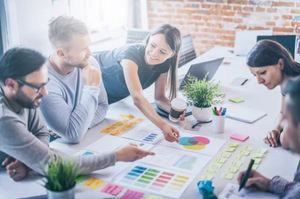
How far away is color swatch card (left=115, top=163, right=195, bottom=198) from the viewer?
1.46 metres

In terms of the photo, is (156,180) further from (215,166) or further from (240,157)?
(240,157)

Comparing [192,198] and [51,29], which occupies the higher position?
[51,29]

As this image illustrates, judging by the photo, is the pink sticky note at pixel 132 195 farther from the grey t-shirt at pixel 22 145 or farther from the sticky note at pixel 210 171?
the sticky note at pixel 210 171

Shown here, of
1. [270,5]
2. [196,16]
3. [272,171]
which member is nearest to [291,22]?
[270,5]

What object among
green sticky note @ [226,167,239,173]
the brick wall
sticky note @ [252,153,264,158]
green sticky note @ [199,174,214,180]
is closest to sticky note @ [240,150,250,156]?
sticky note @ [252,153,264,158]

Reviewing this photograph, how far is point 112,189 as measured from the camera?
4.80 ft

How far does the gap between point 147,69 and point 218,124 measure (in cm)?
63

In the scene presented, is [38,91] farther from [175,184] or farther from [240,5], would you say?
[240,5]

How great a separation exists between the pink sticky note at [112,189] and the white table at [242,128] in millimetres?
33

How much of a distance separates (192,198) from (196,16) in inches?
149

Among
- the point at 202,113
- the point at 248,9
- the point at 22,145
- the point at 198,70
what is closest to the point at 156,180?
the point at 22,145

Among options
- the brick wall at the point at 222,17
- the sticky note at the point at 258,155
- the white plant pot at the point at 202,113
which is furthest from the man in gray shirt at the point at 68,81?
the brick wall at the point at 222,17

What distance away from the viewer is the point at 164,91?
2.42 m

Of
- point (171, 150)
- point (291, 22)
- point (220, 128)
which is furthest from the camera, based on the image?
point (291, 22)
